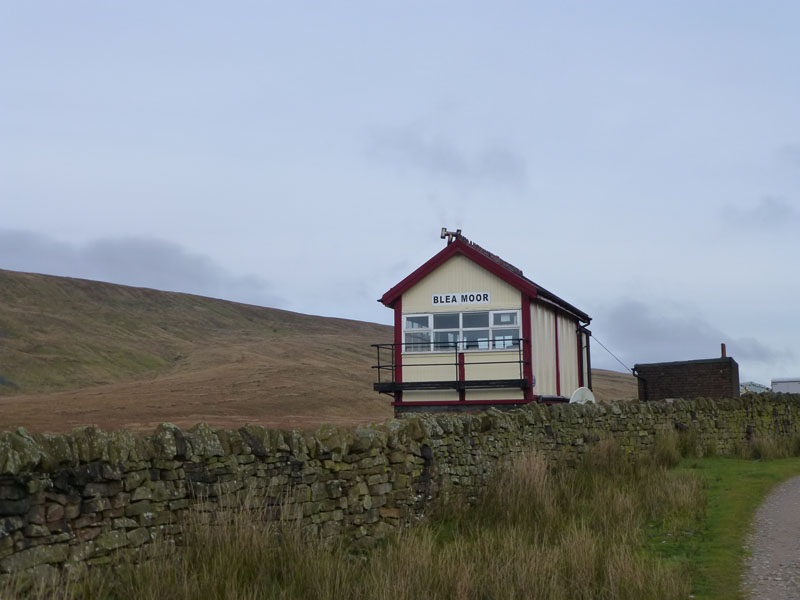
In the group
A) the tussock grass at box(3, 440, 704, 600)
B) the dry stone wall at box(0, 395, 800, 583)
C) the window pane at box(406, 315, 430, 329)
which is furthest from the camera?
the window pane at box(406, 315, 430, 329)

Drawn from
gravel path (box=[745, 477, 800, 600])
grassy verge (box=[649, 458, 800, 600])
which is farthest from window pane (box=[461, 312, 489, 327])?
gravel path (box=[745, 477, 800, 600])

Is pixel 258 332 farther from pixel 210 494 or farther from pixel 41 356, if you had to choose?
pixel 210 494

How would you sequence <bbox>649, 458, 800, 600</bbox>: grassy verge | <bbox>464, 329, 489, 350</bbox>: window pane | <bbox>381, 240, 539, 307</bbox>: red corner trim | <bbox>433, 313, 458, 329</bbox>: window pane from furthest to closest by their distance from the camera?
<bbox>433, 313, 458, 329</bbox>: window pane < <bbox>464, 329, 489, 350</bbox>: window pane < <bbox>381, 240, 539, 307</bbox>: red corner trim < <bbox>649, 458, 800, 600</bbox>: grassy verge

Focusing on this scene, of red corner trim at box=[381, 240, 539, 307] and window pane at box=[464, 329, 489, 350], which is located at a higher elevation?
red corner trim at box=[381, 240, 539, 307]

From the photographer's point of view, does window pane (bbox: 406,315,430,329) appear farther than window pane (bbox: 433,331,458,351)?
Yes

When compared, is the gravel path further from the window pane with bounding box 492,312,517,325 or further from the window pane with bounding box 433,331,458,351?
the window pane with bounding box 433,331,458,351

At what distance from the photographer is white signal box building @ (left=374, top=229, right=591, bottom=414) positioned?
21062mm

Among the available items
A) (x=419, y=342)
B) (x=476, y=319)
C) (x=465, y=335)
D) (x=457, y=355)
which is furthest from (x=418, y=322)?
(x=476, y=319)

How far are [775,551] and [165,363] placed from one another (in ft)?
156

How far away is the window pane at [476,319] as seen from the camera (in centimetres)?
2152

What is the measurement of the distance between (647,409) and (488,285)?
5.24 m

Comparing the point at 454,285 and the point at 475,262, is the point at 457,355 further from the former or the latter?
the point at 475,262

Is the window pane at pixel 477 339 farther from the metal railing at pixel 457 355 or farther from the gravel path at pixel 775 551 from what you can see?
the gravel path at pixel 775 551

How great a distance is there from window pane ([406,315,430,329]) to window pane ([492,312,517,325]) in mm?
1760
